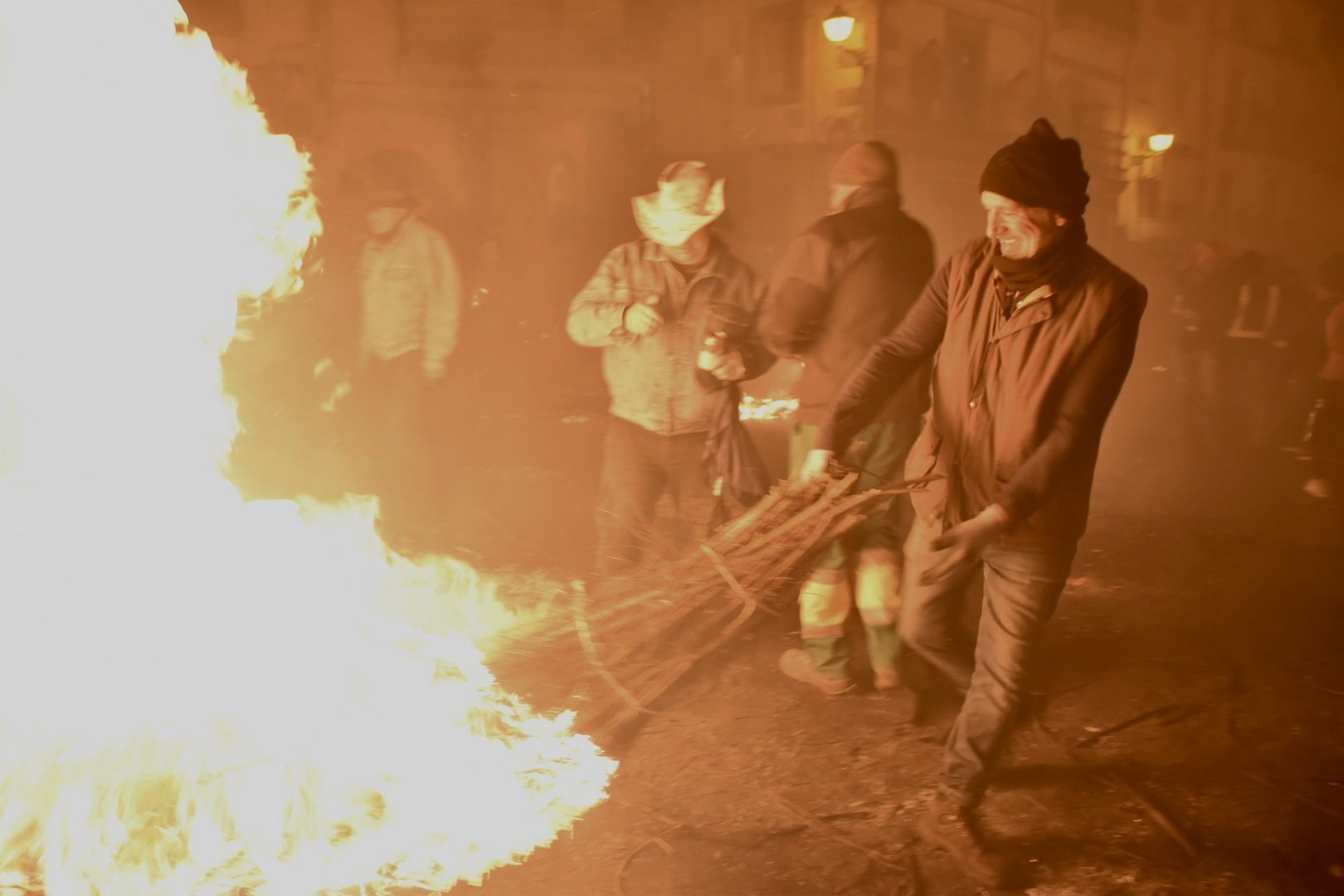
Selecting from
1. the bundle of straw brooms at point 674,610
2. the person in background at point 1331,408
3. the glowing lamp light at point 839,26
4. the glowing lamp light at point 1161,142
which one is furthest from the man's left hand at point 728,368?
the glowing lamp light at point 1161,142

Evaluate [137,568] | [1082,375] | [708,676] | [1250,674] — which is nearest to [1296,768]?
[1250,674]

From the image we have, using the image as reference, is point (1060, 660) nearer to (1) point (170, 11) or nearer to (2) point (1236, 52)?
(1) point (170, 11)

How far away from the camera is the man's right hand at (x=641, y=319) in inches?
193

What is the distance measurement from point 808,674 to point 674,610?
3.13ft

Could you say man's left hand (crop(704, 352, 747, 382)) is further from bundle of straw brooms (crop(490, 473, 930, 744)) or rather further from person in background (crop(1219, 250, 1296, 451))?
person in background (crop(1219, 250, 1296, 451))

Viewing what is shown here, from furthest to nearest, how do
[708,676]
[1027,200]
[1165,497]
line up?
[1165,497] < [708,676] < [1027,200]

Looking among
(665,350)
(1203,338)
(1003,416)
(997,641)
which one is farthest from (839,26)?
(997,641)

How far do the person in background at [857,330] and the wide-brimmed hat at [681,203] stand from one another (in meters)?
0.49

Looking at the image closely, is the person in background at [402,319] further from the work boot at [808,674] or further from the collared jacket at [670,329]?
Answer: the work boot at [808,674]

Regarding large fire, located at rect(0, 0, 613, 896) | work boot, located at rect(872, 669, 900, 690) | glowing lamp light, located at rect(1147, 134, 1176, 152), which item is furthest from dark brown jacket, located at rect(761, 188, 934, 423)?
glowing lamp light, located at rect(1147, 134, 1176, 152)

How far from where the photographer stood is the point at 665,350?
5051 millimetres

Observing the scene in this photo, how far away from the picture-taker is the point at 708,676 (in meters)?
5.03

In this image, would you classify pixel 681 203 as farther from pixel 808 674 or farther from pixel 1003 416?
pixel 808 674

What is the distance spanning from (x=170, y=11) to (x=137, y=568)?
2436mm
